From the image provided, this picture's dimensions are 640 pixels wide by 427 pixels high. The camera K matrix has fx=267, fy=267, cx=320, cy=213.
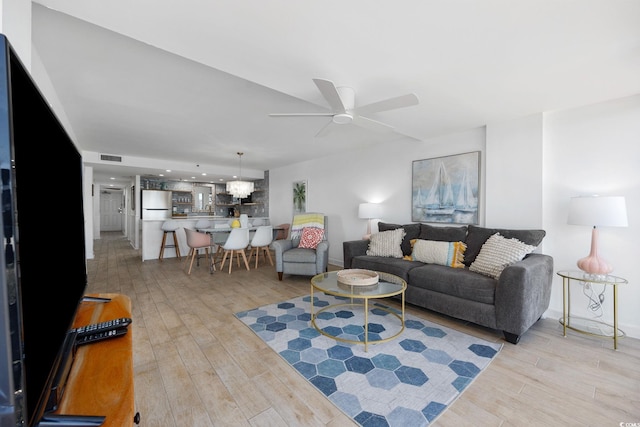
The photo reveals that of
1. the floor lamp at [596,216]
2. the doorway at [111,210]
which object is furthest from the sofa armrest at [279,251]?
the doorway at [111,210]

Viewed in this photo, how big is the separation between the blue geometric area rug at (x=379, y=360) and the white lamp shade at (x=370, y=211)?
5.66 feet

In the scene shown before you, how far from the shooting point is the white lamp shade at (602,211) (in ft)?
7.36

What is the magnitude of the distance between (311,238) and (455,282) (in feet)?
7.91

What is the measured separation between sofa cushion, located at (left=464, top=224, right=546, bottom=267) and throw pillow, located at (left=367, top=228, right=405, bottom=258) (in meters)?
0.81

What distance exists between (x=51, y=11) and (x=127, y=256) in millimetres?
5809

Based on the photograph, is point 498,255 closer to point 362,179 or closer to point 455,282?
point 455,282

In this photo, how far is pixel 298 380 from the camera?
1843mm

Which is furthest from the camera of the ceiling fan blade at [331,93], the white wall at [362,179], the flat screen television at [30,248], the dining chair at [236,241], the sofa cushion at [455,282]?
the dining chair at [236,241]

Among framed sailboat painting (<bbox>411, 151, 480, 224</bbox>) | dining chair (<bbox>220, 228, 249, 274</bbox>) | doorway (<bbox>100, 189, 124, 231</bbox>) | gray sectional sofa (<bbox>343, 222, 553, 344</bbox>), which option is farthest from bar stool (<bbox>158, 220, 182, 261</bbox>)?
doorway (<bbox>100, 189, 124, 231</bbox>)

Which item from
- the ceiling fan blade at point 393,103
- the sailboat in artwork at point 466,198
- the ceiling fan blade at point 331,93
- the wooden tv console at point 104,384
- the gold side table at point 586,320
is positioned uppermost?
the ceiling fan blade at point 331,93

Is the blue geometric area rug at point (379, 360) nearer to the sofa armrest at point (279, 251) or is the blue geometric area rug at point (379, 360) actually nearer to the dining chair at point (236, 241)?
the sofa armrest at point (279, 251)

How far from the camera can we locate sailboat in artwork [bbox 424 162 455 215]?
12.2 ft

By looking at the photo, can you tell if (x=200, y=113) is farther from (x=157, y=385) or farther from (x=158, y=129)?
(x=157, y=385)

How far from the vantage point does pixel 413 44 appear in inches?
68.9
